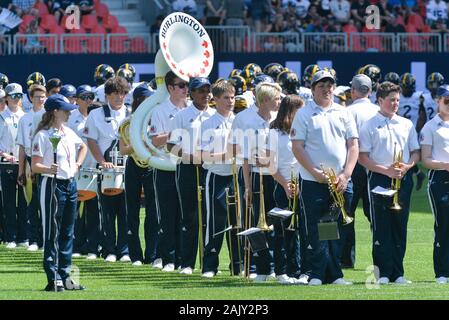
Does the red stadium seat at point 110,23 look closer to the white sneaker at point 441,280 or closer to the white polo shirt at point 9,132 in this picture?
the white polo shirt at point 9,132

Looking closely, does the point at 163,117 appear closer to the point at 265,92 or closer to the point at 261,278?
the point at 265,92

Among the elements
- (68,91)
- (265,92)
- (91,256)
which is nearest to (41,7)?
(68,91)

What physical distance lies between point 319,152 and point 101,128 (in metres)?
4.06

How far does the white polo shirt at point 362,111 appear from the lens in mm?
14766

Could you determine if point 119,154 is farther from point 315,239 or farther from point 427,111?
point 427,111

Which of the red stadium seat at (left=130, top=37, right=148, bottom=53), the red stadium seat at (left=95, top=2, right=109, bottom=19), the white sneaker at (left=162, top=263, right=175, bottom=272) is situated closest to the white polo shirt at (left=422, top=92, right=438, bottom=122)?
the red stadium seat at (left=130, top=37, right=148, bottom=53)

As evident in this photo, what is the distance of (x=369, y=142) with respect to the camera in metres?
14.0

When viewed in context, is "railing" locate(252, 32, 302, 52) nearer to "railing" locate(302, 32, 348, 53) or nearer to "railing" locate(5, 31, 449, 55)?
"railing" locate(5, 31, 449, 55)

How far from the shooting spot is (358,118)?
1481 centimetres

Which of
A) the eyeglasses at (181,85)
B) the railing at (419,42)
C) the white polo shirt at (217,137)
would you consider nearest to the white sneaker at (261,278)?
the white polo shirt at (217,137)

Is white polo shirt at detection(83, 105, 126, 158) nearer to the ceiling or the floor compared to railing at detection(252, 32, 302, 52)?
nearer to the floor

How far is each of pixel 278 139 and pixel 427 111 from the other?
40.2 ft

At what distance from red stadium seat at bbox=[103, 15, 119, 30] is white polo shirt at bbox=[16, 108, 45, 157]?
1224 centimetres

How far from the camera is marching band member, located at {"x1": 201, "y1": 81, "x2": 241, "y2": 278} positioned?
14.5 metres
